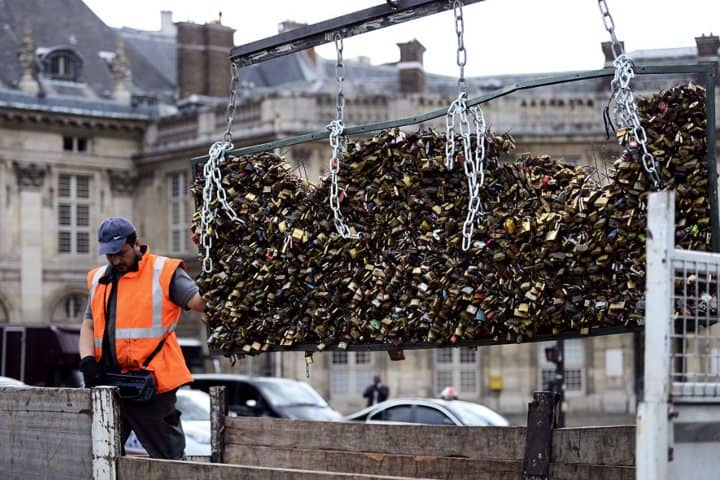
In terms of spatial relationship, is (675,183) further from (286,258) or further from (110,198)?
(110,198)

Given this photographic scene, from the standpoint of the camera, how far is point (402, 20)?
261 inches

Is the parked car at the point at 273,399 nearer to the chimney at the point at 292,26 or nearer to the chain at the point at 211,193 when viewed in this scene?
the chain at the point at 211,193

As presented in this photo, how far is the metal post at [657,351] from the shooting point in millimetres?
4270

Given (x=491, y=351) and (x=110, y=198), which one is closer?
(x=491, y=351)

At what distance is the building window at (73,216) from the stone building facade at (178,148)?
4cm

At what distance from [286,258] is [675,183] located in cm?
197

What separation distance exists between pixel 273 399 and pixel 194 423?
4245mm

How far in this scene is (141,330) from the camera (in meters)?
7.06

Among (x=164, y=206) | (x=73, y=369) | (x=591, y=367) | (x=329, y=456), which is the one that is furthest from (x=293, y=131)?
(x=329, y=456)

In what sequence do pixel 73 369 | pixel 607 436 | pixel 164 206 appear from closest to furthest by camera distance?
pixel 607 436, pixel 73 369, pixel 164 206

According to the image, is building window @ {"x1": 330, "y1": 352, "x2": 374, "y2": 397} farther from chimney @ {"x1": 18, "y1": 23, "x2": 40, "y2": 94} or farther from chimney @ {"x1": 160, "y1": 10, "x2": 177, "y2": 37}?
chimney @ {"x1": 160, "y1": 10, "x2": 177, "y2": 37}

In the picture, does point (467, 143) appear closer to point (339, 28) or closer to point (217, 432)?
Answer: point (339, 28)

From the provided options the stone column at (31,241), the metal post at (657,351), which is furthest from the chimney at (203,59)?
the metal post at (657,351)

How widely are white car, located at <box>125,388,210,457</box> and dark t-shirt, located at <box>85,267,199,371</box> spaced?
8207mm
